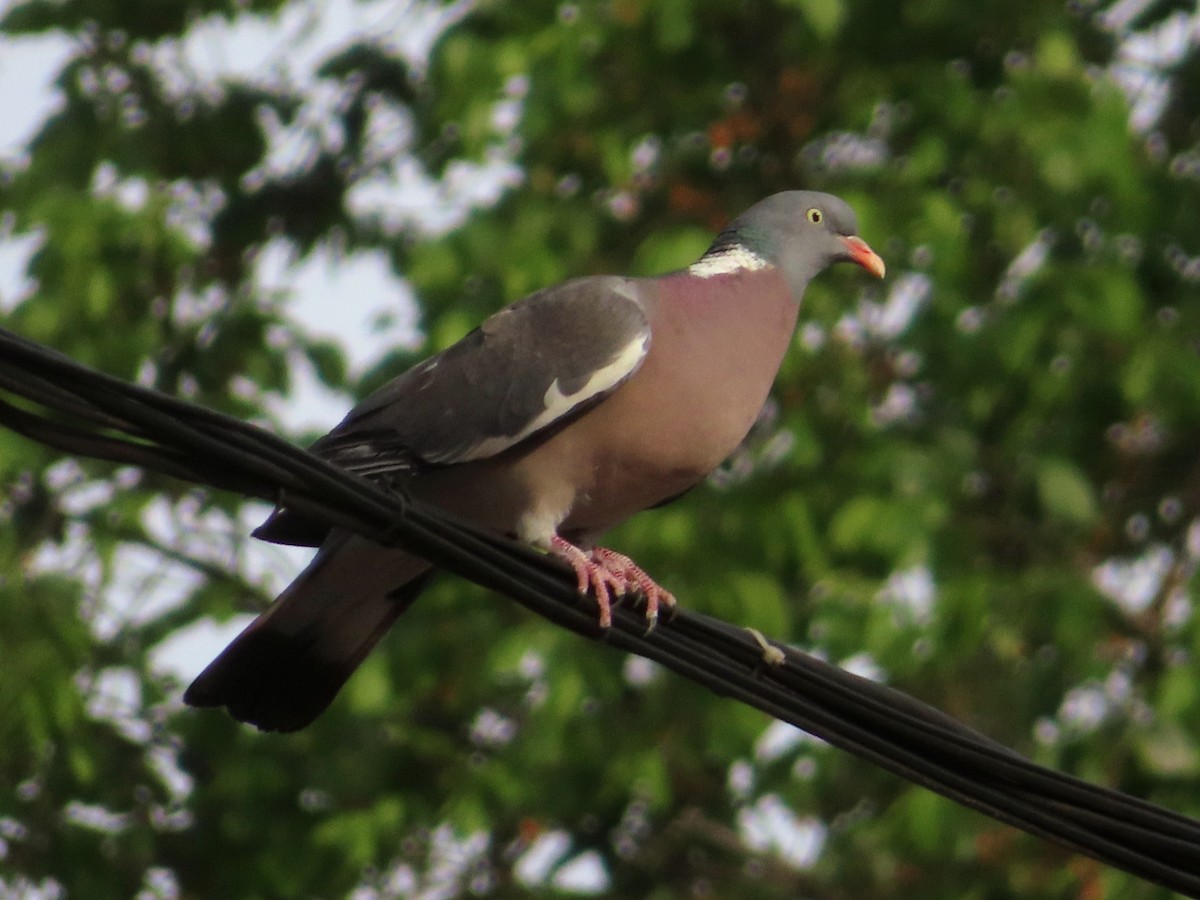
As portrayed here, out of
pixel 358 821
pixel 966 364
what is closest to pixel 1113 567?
pixel 966 364

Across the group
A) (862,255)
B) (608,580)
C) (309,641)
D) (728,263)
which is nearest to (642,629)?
(608,580)

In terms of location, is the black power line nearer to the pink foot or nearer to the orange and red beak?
the pink foot

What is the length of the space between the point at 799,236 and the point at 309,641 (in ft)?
4.27

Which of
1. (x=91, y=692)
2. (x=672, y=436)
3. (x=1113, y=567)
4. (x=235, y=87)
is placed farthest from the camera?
(x=235, y=87)

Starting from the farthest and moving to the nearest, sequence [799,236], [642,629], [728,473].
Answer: [728,473], [799,236], [642,629]

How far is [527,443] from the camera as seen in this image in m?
3.35

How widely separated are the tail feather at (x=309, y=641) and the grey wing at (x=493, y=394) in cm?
13

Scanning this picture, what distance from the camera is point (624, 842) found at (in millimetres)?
6262

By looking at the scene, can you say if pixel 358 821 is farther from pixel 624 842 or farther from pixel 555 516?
pixel 555 516

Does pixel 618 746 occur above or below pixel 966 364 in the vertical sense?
below

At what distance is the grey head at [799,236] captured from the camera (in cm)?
390

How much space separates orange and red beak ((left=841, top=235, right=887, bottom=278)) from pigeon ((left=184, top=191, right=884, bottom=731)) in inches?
24.0

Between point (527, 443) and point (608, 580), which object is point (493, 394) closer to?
point (527, 443)

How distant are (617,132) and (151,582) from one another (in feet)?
6.55
